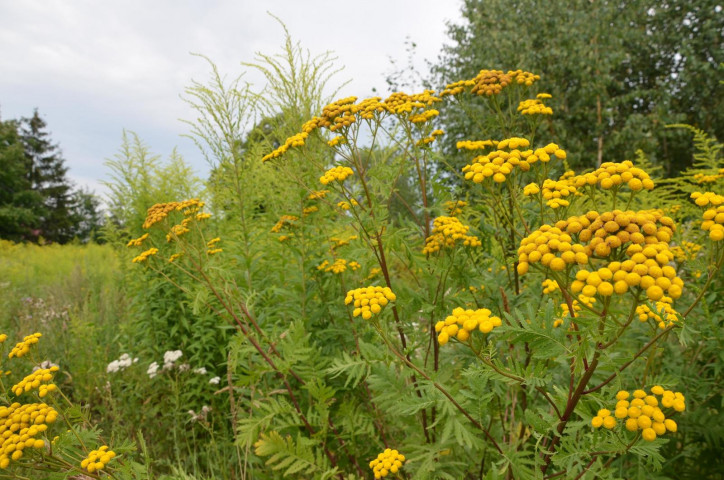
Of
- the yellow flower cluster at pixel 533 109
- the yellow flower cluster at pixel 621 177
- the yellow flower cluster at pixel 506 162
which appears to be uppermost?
the yellow flower cluster at pixel 533 109

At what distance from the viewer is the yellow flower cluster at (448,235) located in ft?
6.38

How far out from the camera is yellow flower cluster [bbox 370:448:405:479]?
157cm

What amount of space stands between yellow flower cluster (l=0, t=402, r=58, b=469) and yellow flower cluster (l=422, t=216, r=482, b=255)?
188 centimetres

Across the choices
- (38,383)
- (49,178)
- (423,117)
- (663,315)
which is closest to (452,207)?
(423,117)

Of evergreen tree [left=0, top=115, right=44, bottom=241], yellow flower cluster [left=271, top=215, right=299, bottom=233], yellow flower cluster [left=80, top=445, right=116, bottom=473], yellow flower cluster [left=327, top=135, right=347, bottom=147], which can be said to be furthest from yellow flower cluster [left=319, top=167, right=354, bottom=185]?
evergreen tree [left=0, top=115, right=44, bottom=241]

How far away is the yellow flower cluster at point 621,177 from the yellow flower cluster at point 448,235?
65cm

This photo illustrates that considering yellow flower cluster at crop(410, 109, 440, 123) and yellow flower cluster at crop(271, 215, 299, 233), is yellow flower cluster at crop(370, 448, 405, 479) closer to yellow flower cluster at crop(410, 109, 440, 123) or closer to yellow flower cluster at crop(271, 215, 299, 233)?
yellow flower cluster at crop(271, 215, 299, 233)

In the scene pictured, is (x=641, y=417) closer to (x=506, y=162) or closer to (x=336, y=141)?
(x=506, y=162)

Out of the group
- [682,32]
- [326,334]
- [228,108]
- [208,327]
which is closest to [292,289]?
[326,334]

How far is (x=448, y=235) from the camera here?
1988 millimetres

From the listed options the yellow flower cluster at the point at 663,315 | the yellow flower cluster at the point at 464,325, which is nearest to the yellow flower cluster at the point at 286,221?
the yellow flower cluster at the point at 464,325

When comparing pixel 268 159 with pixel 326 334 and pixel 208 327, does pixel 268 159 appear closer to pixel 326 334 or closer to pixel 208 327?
pixel 326 334

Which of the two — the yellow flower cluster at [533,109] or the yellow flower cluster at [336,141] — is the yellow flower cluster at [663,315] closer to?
the yellow flower cluster at [533,109]

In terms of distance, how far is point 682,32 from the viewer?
12625 millimetres
